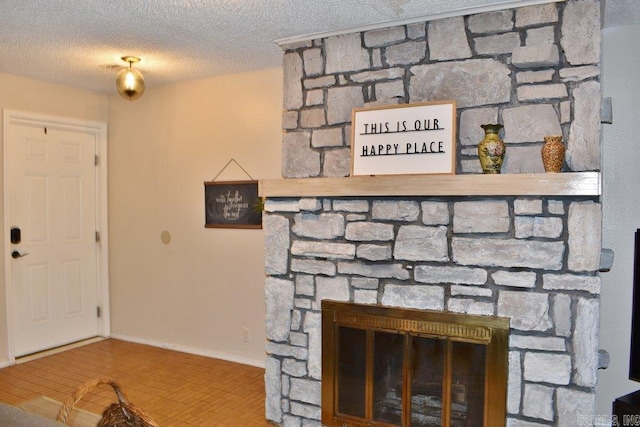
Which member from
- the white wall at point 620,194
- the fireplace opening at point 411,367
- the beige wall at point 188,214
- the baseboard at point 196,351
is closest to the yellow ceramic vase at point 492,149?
the fireplace opening at point 411,367

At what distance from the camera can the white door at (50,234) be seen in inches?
162

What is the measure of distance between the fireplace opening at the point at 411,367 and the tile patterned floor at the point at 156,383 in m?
0.67

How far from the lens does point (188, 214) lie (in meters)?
4.31

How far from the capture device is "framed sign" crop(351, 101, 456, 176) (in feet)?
8.35

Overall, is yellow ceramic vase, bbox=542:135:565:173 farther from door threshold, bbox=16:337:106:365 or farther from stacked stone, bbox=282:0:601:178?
door threshold, bbox=16:337:106:365

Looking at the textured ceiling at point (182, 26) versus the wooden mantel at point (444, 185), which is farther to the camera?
the textured ceiling at point (182, 26)

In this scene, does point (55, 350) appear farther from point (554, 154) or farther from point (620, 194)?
point (620, 194)

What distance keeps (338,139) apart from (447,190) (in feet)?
2.47

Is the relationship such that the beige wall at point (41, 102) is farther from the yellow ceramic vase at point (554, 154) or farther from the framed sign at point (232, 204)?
the yellow ceramic vase at point (554, 154)

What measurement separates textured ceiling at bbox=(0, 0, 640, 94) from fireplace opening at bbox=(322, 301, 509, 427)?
157 centimetres

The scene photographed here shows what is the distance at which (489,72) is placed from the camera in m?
2.50

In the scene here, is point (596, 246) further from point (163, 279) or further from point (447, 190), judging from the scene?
point (163, 279)

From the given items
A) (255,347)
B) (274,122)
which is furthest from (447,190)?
(255,347)

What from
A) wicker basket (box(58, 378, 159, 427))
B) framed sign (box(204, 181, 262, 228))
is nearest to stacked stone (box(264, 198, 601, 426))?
framed sign (box(204, 181, 262, 228))
